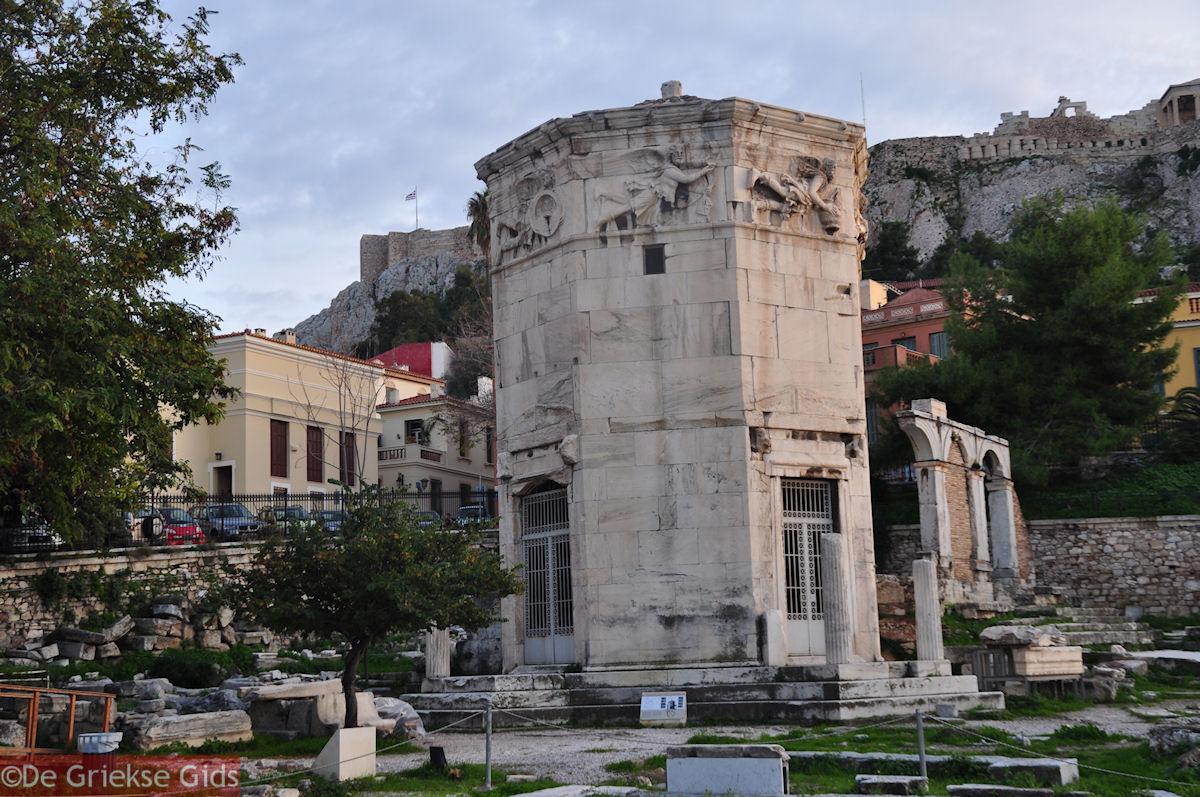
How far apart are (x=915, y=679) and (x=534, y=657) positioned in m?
5.80

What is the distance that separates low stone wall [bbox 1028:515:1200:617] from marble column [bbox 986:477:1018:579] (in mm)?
1534

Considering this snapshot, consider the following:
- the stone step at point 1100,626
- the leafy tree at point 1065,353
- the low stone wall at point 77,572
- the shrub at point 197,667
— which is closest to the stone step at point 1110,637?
the stone step at point 1100,626

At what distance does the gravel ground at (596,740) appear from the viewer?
12977 mm

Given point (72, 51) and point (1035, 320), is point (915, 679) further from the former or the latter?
point (1035, 320)

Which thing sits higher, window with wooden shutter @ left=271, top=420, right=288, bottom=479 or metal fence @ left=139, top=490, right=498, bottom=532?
window with wooden shutter @ left=271, top=420, right=288, bottom=479

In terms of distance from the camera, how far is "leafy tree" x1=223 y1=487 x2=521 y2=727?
14.2m

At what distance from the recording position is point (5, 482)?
14844 millimetres

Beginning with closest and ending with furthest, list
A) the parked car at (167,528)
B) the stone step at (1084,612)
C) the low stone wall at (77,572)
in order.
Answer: the low stone wall at (77,572), the stone step at (1084,612), the parked car at (167,528)

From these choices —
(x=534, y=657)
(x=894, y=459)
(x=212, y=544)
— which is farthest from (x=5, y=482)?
(x=894, y=459)

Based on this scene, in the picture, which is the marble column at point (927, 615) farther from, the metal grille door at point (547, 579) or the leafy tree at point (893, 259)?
the leafy tree at point (893, 259)

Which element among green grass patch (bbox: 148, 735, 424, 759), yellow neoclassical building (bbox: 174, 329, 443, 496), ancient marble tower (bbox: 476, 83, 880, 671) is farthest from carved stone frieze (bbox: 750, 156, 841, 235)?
yellow neoclassical building (bbox: 174, 329, 443, 496)

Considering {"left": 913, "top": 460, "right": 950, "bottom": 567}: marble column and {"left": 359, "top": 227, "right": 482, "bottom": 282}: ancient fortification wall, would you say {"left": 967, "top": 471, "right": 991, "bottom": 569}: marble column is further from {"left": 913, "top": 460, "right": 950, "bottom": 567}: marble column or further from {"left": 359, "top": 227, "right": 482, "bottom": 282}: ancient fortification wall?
{"left": 359, "top": 227, "right": 482, "bottom": 282}: ancient fortification wall

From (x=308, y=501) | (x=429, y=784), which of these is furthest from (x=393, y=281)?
(x=429, y=784)

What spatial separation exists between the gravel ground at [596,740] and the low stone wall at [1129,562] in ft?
46.6
